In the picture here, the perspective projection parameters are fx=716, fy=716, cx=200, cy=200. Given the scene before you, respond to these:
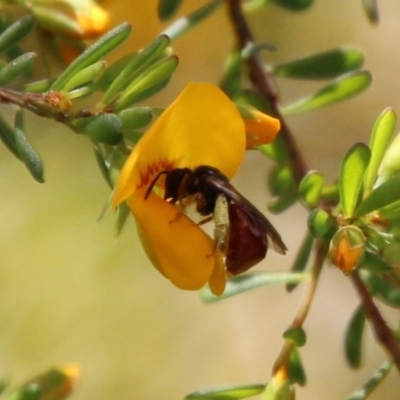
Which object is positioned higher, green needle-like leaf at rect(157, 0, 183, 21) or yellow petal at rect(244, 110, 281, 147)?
green needle-like leaf at rect(157, 0, 183, 21)

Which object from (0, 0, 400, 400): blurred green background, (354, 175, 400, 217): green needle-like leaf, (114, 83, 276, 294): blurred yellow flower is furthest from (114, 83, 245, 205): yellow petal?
(0, 0, 400, 400): blurred green background

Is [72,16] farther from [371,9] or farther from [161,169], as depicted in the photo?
[371,9]

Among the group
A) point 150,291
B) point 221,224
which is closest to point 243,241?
point 221,224

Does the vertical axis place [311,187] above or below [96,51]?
below

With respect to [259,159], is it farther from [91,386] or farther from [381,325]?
[381,325]

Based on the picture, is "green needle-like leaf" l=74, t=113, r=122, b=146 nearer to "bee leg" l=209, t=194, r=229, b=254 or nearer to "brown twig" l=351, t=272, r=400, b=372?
"bee leg" l=209, t=194, r=229, b=254

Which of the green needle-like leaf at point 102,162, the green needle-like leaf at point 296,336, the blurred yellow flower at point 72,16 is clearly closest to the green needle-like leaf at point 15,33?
the blurred yellow flower at point 72,16

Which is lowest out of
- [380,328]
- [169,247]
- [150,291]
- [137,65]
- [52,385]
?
[150,291]
